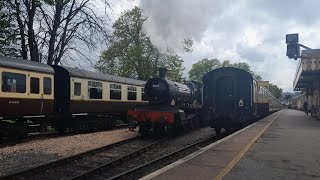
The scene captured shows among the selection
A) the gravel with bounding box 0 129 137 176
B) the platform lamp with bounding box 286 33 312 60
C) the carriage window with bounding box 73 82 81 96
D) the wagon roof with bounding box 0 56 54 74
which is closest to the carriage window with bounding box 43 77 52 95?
the wagon roof with bounding box 0 56 54 74

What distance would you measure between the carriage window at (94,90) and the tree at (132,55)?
865 inches

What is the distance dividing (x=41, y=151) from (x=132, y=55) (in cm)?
3048

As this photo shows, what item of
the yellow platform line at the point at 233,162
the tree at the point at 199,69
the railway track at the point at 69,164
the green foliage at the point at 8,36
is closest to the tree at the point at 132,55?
the green foliage at the point at 8,36

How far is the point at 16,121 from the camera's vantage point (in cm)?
1561

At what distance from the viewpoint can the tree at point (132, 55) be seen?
42.8 metres

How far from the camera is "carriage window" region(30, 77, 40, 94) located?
1577cm

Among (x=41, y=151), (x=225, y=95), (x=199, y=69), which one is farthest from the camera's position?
(x=199, y=69)

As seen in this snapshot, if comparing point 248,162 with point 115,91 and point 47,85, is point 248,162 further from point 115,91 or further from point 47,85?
point 115,91

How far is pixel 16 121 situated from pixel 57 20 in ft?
44.8

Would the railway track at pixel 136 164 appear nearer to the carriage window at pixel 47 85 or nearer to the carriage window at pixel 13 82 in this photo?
the carriage window at pixel 47 85

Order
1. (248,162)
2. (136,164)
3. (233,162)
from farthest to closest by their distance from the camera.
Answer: (136,164) → (248,162) → (233,162)

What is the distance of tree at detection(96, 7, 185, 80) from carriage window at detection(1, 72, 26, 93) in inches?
1063

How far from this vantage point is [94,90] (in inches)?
789

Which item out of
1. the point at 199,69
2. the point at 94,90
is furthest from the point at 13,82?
the point at 199,69
